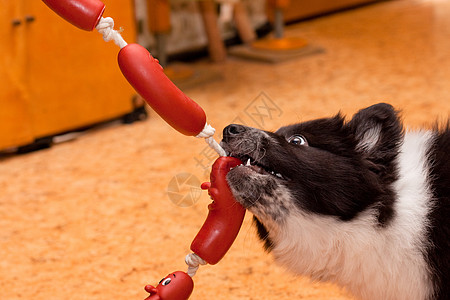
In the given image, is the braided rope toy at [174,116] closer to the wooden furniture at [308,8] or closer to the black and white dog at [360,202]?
the black and white dog at [360,202]

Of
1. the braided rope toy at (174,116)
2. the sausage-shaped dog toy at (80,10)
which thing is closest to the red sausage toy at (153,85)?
the braided rope toy at (174,116)

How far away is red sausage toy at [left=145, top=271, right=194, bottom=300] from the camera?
1.48 metres

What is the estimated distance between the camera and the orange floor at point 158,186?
2.12 m

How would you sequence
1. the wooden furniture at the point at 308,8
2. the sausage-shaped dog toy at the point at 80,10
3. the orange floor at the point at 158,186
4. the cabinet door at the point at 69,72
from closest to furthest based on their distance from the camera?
the sausage-shaped dog toy at the point at 80,10, the orange floor at the point at 158,186, the cabinet door at the point at 69,72, the wooden furniture at the point at 308,8

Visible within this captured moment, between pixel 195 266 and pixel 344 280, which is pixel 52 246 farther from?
pixel 344 280

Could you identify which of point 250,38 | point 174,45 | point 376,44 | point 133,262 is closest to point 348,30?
point 376,44

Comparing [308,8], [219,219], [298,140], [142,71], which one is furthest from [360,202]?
[308,8]

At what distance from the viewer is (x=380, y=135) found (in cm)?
155

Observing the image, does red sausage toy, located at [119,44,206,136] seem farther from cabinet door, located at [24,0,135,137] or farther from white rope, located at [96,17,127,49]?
cabinet door, located at [24,0,135,137]

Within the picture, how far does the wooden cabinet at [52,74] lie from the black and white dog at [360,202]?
208cm

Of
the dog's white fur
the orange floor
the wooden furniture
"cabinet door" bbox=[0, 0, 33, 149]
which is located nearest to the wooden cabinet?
"cabinet door" bbox=[0, 0, 33, 149]

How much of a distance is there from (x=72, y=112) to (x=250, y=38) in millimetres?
2835

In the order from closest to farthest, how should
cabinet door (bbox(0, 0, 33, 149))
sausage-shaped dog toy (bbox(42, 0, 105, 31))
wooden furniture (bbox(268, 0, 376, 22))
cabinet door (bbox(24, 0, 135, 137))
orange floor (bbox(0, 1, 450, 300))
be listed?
sausage-shaped dog toy (bbox(42, 0, 105, 31)) < orange floor (bbox(0, 1, 450, 300)) < cabinet door (bbox(0, 0, 33, 149)) < cabinet door (bbox(24, 0, 135, 137)) < wooden furniture (bbox(268, 0, 376, 22))

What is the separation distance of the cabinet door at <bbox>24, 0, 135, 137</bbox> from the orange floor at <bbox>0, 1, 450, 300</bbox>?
16 centimetres
